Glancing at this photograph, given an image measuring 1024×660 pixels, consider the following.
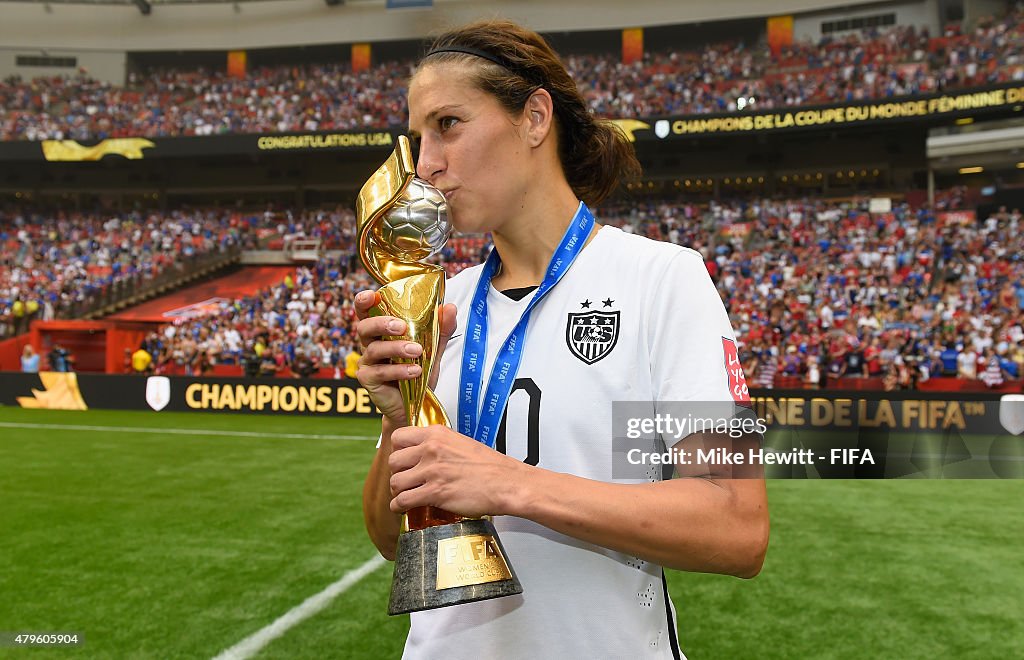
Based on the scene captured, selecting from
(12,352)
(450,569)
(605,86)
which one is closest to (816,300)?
(605,86)

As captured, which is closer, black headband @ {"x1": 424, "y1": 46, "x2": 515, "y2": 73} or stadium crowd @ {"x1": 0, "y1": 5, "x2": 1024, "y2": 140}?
black headband @ {"x1": 424, "y1": 46, "x2": 515, "y2": 73}

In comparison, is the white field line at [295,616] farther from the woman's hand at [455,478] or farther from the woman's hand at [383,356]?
the woman's hand at [455,478]

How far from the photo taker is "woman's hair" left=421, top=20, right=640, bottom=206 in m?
1.47

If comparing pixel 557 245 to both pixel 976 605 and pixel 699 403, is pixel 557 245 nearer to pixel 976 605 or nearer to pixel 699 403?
pixel 699 403

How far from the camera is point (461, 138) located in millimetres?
1443

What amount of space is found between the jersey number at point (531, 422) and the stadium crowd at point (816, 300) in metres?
13.8

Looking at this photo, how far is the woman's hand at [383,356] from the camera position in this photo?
4.21 ft

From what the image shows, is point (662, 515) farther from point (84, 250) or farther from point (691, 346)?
point (84, 250)

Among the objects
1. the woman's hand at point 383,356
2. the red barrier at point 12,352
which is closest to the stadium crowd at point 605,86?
the red barrier at point 12,352

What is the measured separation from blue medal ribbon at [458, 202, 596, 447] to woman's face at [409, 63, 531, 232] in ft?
0.59

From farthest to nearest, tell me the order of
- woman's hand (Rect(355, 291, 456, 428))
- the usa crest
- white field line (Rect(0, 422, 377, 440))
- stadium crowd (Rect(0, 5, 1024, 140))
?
1. stadium crowd (Rect(0, 5, 1024, 140))
2. white field line (Rect(0, 422, 377, 440))
3. the usa crest
4. woman's hand (Rect(355, 291, 456, 428))

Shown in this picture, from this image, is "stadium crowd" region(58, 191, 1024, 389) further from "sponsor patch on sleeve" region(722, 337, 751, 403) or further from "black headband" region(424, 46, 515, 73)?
"black headband" region(424, 46, 515, 73)

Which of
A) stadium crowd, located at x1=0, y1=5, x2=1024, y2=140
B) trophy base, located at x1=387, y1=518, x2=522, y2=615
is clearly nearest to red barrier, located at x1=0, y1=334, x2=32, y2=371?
stadium crowd, located at x1=0, y1=5, x2=1024, y2=140

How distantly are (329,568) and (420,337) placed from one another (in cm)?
484
